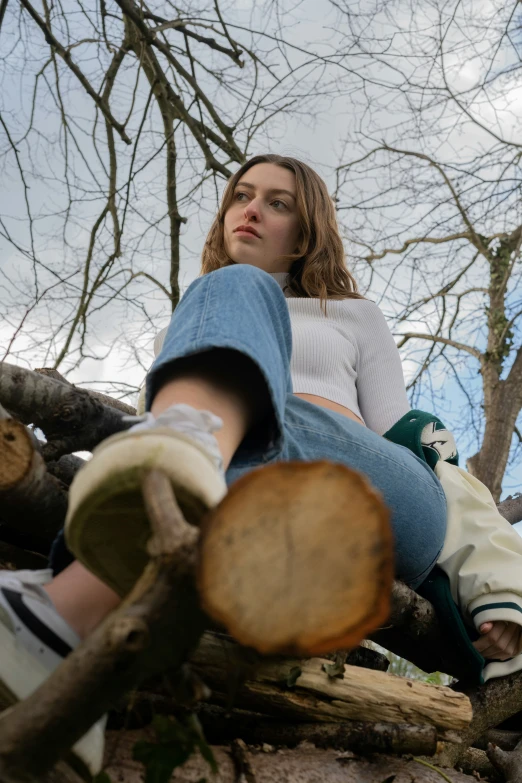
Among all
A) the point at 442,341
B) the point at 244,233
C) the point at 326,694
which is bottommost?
the point at 326,694

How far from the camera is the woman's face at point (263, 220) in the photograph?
2.20 meters

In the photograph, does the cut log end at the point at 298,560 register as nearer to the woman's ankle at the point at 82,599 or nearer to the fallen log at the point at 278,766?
the woman's ankle at the point at 82,599

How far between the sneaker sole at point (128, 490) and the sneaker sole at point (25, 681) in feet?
0.43

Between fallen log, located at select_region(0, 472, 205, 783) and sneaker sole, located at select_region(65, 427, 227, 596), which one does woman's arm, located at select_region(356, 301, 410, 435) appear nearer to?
sneaker sole, located at select_region(65, 427, 227, 596)

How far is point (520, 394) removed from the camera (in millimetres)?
4395

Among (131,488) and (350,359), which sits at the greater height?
(350,359)

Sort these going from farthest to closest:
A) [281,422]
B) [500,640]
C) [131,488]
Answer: [500,640] < [281,422] < [131,488]

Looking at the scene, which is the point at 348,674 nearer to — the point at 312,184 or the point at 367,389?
the point at 367,389

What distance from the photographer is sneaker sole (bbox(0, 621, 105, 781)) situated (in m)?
0.82

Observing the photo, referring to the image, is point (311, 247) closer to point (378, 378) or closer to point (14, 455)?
point (378, 378)

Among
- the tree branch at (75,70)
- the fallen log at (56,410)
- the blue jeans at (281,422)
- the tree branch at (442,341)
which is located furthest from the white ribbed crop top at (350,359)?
the tree branch at (442,341)

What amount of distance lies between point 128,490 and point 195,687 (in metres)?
0.22

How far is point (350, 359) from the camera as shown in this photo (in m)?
2.01

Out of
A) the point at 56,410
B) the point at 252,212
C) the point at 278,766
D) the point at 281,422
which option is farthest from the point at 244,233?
the point at 278,766
